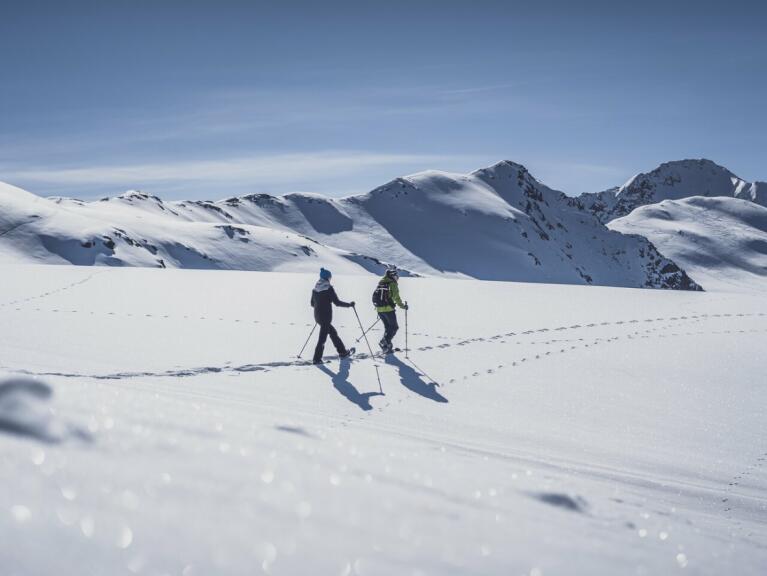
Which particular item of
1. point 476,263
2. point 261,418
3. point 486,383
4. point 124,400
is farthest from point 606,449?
point 476,263

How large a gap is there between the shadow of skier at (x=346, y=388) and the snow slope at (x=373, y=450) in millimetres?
61

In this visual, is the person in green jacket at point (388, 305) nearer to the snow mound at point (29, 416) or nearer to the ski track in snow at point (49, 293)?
the ski track in snow at point (49, 293)

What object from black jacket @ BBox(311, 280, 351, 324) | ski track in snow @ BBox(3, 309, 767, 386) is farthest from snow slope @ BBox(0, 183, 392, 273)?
black jacket @ BBox(311, 280, 351, 324)

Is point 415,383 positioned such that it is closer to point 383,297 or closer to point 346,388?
point 346,388

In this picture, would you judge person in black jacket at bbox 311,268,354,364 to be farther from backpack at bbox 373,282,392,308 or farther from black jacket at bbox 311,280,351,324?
backpack at bbox 373,282,392,308

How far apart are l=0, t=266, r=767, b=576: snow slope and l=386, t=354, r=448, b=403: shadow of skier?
0.25 ft

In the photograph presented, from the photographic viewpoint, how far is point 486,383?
37.2 ft

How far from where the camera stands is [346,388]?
34.1 feet

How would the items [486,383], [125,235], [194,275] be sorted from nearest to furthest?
[486,383] < [194,275] < [125,235]

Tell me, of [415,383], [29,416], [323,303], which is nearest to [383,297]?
[323,303]

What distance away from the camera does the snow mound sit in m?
3.38

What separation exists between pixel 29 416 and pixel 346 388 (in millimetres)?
7093

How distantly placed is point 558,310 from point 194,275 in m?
17.8

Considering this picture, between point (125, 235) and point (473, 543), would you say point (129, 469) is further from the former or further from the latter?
point (125, 235)
